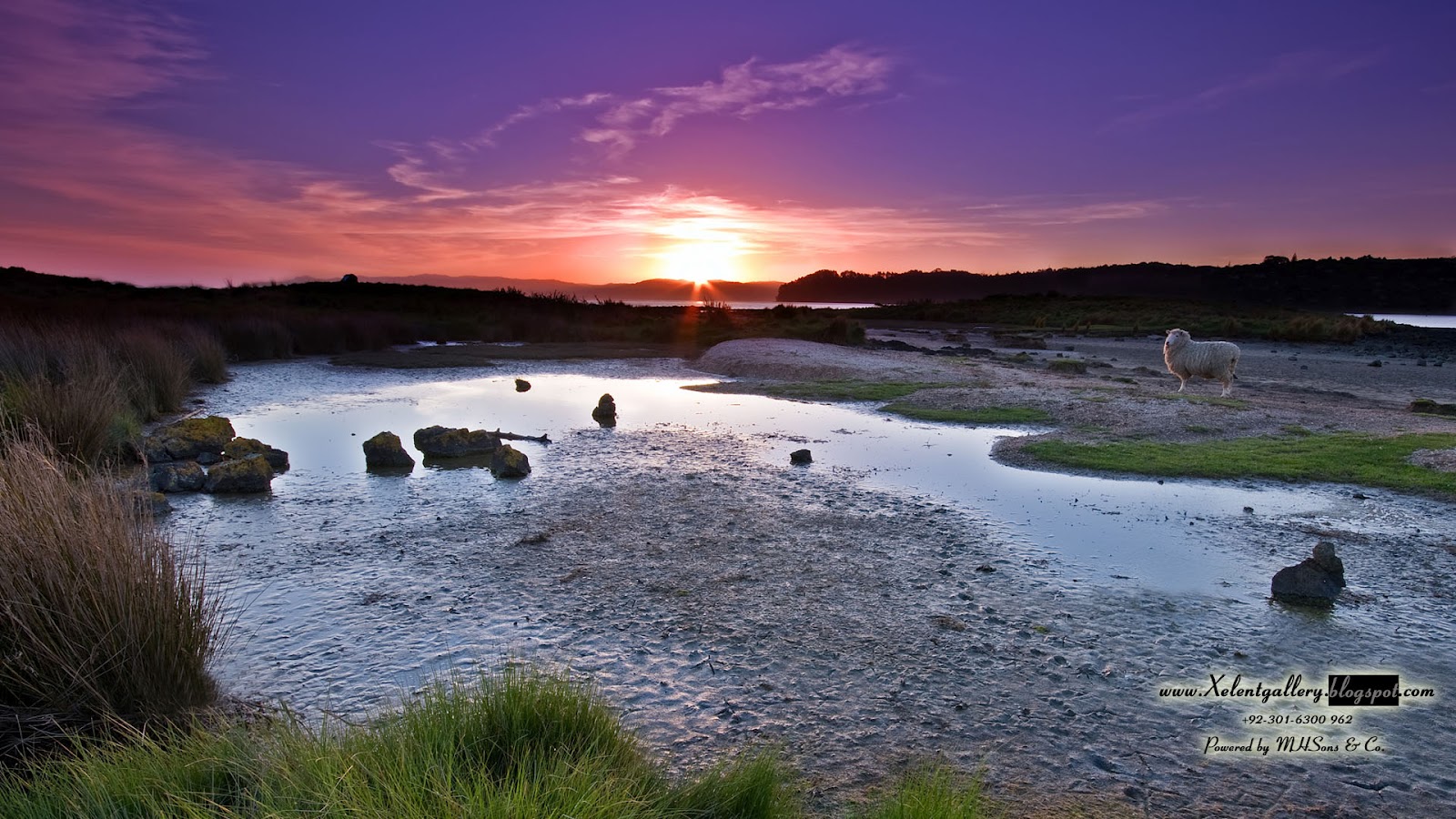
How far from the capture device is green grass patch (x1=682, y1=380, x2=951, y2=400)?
1636cm

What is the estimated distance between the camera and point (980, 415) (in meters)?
13.6

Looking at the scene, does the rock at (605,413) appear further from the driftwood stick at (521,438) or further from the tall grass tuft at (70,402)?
the tall grass tuft at (70,402)

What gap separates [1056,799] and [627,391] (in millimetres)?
14744

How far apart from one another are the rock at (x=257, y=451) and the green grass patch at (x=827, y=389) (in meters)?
9.66

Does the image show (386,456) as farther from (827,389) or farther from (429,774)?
(827,389)

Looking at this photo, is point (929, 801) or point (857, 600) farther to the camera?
point (857, 600)

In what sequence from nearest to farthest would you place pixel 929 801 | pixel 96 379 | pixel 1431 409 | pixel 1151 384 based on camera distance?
pixel 929 801 → pixel 96 379 → pixel 1431 409 → pixel 1151 384

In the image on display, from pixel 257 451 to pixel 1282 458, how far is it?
12.6m

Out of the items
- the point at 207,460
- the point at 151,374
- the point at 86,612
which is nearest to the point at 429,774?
the point at 86,612

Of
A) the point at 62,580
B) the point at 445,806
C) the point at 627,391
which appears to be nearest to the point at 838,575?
the point at 445,806

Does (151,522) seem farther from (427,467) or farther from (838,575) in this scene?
(427,467)

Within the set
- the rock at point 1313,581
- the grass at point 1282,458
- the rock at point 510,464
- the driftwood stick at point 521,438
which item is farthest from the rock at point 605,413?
the rock at point 1313,581

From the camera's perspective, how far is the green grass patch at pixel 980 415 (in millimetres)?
13156

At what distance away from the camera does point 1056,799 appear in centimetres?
311
